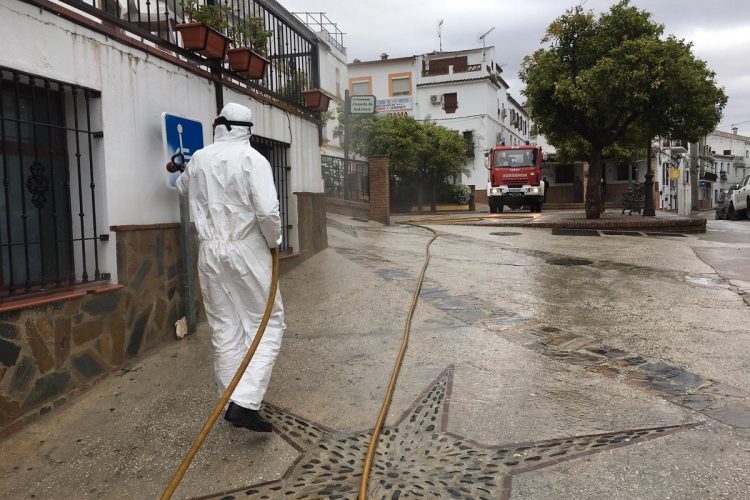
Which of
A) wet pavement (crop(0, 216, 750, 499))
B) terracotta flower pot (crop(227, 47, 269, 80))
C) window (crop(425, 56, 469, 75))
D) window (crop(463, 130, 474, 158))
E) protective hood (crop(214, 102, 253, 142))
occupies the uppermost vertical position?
window (crop(425, 56, 469, 75))

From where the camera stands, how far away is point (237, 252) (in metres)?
3.40

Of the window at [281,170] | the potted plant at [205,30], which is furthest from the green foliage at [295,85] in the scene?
the potted plant at [205,30]

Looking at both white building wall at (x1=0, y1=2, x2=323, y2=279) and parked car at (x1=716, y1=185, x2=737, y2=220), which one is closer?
white building wall at (x1=0, y1=2, x2=323, y2=279)

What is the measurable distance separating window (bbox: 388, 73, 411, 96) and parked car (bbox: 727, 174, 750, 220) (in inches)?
998

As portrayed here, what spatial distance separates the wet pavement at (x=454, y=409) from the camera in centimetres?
289

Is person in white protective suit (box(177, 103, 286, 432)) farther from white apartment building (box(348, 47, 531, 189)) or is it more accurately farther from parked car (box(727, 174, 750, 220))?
white apartment building (box(348, 47, 531, 189))

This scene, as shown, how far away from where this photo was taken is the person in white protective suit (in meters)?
3.40

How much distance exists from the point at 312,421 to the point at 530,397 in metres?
1.44

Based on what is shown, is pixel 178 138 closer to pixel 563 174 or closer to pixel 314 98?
pixel 314 98

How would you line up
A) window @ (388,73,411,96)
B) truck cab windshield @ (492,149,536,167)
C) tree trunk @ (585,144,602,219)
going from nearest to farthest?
tree trunk @ (585,144,602,219) → truck cab windshield @ (492,149,536,167) → window @ (388,73,411,96)

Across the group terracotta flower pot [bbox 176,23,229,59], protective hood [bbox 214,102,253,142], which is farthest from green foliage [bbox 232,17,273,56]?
protective hood [bbox 214,102,253,142]

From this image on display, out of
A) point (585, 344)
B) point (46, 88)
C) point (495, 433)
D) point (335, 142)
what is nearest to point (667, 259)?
point (585, 344)

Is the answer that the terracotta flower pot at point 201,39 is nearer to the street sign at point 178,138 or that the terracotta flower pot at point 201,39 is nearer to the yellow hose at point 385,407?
the street sign at point 178,138

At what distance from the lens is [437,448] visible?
126 inches
